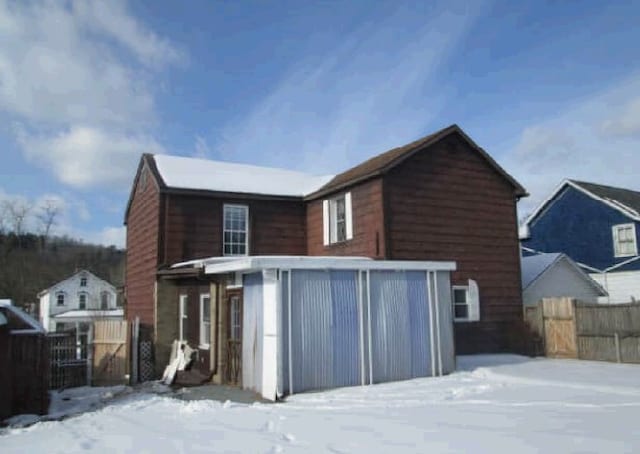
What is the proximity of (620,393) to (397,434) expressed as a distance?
556cm

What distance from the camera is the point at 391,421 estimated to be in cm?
876

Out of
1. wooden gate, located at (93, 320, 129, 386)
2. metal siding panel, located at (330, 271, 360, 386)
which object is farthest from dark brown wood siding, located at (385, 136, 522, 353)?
wooden gate, located at (93, 320, 129, 386)

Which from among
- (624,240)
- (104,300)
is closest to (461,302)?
(624,240)

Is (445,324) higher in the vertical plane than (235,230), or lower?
lower

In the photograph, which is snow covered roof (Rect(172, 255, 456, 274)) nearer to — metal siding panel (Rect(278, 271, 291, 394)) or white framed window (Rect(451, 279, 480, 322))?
metal siding panel (Rect(278, 271, 291, 394))

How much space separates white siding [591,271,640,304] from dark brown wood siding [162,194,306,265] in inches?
632

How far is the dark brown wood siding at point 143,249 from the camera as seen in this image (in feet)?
59.8

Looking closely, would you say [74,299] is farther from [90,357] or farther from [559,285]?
[559,285]

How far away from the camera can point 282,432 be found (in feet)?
26.9

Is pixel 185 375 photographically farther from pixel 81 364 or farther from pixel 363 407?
pixel 363 407

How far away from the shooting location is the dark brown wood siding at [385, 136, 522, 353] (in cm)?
1705

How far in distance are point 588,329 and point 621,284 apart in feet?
42.6

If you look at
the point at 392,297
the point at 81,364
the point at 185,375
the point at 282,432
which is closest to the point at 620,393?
the point at 392,297

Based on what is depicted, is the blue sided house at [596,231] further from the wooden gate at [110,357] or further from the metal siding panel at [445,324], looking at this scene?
the wooden gate at [110,357]
